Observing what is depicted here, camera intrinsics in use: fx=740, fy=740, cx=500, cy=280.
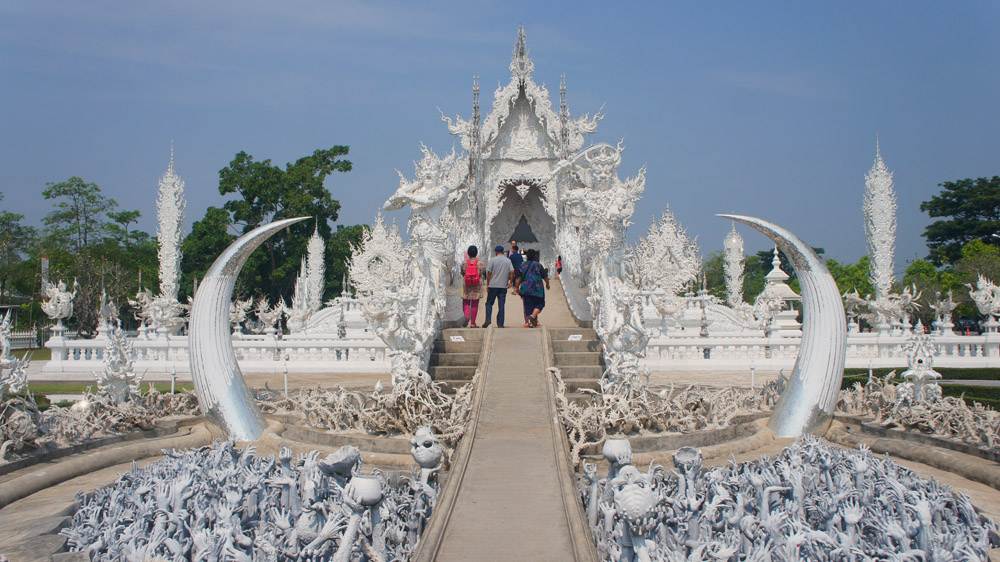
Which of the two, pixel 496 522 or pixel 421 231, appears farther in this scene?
pixel 421 231

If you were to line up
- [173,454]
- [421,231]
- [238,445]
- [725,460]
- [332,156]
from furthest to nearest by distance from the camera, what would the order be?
[332,156]
[421,231]
[238,445]
[725,460]
[173,454]

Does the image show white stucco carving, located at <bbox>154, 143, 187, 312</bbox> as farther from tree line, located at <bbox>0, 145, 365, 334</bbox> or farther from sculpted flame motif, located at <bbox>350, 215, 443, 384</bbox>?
sculpted flame motif, located at <bbox>350, 215, 443, 384</bbox>

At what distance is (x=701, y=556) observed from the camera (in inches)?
160

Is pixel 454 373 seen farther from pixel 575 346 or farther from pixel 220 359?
pixel 220 359

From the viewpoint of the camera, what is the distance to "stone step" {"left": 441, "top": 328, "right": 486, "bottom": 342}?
982cm

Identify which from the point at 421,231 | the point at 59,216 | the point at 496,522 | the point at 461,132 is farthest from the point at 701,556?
the point at 59,216

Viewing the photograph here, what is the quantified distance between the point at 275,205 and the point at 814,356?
1296 inches

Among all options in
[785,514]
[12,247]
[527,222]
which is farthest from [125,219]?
[785,514]

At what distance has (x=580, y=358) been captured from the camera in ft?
30.3

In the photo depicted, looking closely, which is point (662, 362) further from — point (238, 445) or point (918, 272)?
point (918, 272)

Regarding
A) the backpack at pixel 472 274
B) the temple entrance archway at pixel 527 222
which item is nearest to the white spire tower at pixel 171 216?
the temple entrance archway at pixel 527 222

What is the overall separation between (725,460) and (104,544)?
4884 mm

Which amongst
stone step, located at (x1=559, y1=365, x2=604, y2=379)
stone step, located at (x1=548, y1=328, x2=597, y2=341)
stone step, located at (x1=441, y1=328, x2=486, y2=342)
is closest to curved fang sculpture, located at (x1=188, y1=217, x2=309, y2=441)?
stone step, located at (x1=441, y1=328, x2=486, y2=342)

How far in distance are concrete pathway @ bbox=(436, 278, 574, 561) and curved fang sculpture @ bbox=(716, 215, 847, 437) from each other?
2410mm
